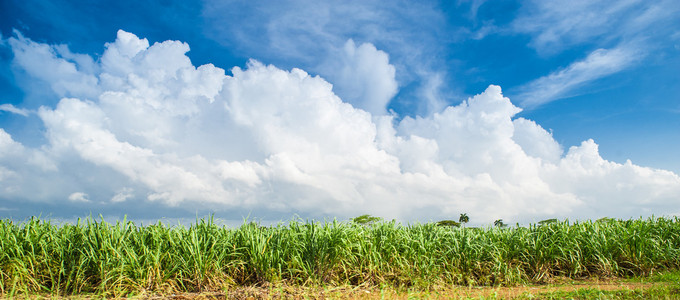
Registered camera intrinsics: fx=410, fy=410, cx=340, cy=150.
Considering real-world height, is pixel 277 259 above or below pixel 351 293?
above

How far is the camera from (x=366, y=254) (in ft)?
23.2

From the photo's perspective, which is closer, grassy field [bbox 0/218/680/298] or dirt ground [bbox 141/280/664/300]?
dirt ground [bbox 141/280/664/300]

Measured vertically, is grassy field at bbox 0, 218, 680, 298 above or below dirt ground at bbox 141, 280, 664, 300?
above

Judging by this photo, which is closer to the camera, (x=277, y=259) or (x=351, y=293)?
(x=351, y=293)

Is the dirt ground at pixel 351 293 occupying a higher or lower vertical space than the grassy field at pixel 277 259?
lower

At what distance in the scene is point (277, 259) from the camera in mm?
6641

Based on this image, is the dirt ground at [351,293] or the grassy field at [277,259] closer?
the dirt ground at [351,293]

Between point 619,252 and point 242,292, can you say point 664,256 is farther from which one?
point 242,292

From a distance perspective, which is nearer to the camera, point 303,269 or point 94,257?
point 94,257

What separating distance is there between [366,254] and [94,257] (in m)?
4.27

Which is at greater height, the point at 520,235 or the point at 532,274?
the point at 520,235

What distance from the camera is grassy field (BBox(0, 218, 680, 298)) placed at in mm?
6234

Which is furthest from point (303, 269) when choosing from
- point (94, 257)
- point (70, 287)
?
point (70, 287)

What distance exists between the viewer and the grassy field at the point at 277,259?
20.5 feet
